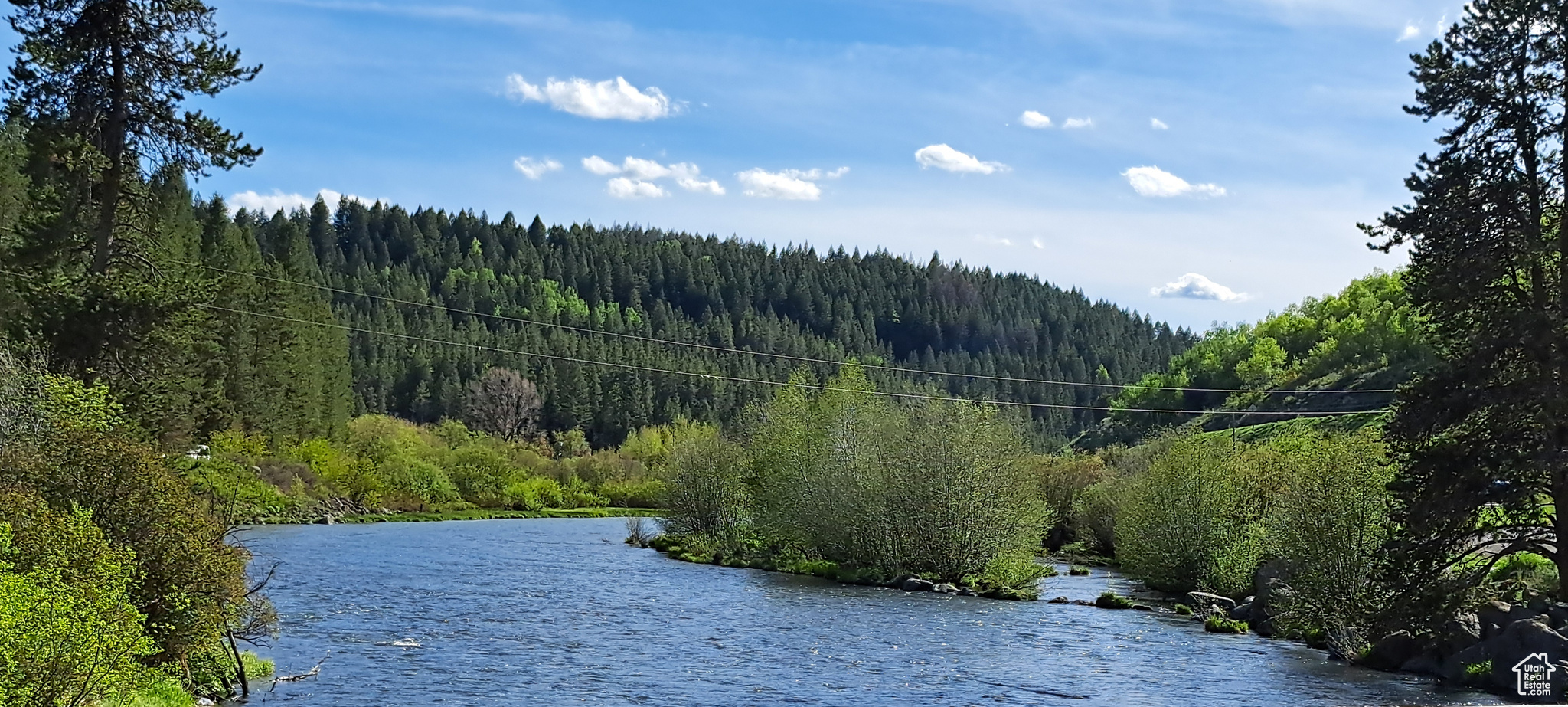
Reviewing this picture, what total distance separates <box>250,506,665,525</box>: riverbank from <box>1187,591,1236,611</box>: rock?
4464cm

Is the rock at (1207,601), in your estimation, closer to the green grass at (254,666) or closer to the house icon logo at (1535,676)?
the house icon logo at (1535,676)

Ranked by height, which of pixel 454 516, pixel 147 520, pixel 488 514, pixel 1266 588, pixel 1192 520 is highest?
pixel 147 520

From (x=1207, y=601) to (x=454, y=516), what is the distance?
77.5 m

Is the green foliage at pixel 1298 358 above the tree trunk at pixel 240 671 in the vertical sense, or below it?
above

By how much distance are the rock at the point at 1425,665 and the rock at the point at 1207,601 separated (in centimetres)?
1326

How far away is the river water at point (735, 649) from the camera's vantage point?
101 ft

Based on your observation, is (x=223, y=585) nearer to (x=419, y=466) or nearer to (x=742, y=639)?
(x=742, y=639)

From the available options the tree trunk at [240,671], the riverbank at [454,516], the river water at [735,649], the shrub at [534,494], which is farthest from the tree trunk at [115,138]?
the shrub at [534,494]

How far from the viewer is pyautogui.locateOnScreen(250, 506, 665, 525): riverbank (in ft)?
305

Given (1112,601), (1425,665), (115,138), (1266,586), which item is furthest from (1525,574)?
(115,138)

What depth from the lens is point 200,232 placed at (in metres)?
101

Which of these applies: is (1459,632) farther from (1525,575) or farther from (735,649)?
(735,649)

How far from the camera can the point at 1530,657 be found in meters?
29.6

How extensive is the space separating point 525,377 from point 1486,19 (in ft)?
518
